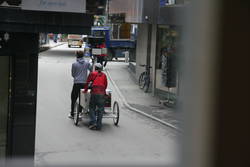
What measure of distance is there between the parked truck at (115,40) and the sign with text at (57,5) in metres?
17.0

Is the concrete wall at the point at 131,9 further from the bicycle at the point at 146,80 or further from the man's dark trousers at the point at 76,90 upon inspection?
the man's dark trousers at the point at 76,90

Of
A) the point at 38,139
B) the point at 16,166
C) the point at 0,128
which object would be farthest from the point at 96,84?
the point at 16,166

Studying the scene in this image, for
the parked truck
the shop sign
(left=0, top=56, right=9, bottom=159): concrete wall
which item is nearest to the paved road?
(left=0, top=56, right=9, bottom=159): concrete wall

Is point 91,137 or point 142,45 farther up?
point 142,45

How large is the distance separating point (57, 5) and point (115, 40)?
17.5m

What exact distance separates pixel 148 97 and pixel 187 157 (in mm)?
10996

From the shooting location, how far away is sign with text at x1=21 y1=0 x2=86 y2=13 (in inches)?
160

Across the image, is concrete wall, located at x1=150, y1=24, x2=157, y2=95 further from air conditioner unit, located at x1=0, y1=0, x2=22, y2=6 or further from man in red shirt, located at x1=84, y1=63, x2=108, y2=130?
Answer: air conditioner unit, located at x1=0, y1=0, x2=22, y2=6

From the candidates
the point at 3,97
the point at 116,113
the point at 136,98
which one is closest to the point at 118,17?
the point at 136,98

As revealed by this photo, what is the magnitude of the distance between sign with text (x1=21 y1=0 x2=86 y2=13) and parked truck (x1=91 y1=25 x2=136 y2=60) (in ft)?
55.6

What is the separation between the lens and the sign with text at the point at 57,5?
4.07 m

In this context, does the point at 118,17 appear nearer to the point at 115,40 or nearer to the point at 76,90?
the point at 76,90

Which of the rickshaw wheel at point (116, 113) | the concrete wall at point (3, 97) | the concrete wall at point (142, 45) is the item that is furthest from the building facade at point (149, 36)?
the concrete wall at point (3, 97)

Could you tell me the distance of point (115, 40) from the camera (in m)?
21.6
